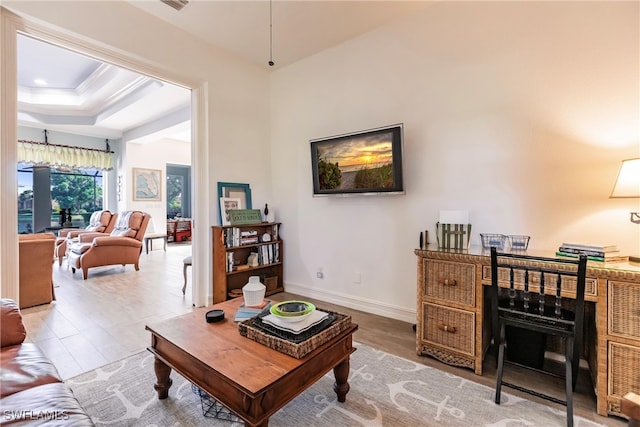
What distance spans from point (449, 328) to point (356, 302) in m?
1.28

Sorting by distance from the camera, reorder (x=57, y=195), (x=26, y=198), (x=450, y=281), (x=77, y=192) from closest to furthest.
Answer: (x=450, y=281) → (x=26, y=198) → (x=57, y=195) → (x=77, y=192)

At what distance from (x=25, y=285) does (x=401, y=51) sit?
192 inches

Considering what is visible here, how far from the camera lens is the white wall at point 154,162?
24.0 feet

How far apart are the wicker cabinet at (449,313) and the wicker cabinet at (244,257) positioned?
211 centimetres

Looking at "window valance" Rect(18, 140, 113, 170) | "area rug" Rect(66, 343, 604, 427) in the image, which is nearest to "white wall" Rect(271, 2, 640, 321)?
"area rug" Rect(66, 343, 604, 427)

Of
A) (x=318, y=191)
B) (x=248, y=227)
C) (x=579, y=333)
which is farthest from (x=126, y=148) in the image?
(x=579, y=333)

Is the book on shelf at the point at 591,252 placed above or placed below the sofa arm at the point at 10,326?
above

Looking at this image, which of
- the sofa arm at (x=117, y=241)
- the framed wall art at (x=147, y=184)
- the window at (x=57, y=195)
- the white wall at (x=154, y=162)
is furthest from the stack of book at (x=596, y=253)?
the window at (x=57, y=195)

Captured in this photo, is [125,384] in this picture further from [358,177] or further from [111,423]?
[358,177]

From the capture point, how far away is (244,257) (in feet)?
12.1

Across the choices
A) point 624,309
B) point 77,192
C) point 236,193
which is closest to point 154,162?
point 77,192

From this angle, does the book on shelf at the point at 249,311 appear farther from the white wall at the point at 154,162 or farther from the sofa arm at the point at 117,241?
the white wall at the point at 154,162

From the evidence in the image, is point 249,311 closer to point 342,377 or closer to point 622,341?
point 342,377

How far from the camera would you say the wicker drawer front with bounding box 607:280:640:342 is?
5.10ft
